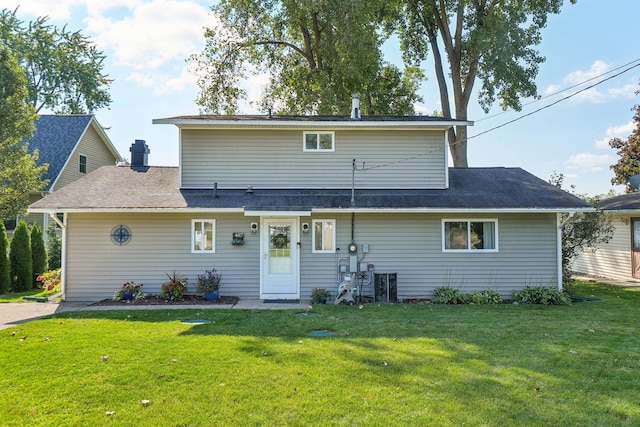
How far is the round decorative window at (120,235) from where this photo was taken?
10.7 metres

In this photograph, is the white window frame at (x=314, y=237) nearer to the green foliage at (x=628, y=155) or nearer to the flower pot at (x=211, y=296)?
the flower pot at (x=211, y=296)

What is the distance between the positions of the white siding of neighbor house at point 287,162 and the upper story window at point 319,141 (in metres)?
0.13

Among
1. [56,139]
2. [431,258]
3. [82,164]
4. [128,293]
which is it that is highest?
[56,139]

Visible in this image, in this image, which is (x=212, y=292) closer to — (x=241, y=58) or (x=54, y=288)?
(x=54, y=288)

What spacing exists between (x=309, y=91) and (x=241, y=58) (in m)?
3.85

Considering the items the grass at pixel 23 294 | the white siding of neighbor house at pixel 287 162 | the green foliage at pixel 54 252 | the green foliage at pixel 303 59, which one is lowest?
the grass at pixel 23 294

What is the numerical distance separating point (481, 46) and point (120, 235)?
16036 mm

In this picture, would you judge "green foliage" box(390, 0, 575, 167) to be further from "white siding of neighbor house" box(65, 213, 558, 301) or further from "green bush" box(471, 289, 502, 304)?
"green bush" box(471, 289, 502, 304)

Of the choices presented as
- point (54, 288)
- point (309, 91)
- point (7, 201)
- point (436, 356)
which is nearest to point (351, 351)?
point (436, 356)

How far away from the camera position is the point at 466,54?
66.8 ft

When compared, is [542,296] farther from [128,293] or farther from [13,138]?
[13,138]

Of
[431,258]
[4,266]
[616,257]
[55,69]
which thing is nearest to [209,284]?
[431,258]

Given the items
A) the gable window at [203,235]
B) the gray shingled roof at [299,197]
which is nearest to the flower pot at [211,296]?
the gable window at [203,235]

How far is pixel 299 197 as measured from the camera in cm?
1128
